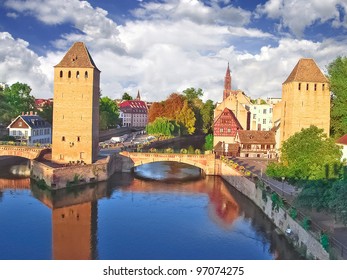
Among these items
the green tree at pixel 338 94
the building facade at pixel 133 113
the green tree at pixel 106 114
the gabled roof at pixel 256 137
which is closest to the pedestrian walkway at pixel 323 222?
the green tree at pixel 338 94

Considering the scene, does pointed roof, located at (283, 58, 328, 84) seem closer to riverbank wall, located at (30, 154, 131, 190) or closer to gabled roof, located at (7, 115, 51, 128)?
riverbank wall, located at (30, 154, 131, 190)

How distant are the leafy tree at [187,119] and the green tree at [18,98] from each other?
26.2m

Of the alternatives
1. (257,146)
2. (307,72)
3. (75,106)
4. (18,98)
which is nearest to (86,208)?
(75,106)

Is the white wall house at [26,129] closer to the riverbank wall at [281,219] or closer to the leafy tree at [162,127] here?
the leafy tree at [162,127]

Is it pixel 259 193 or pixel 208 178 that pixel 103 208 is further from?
pixel 208 178

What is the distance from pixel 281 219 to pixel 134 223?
9.19 metres

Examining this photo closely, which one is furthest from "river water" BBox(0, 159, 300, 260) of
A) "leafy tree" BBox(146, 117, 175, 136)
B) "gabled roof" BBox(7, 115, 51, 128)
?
"leafy tree" BBox(146, 117, 175, 136)

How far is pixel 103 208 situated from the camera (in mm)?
32125

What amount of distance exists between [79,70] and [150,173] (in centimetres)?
1393

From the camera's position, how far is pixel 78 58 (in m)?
41.4

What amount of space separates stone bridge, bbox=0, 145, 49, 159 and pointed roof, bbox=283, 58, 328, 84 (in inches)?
1029

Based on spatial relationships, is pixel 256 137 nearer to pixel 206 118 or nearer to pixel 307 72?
pixel 307 72

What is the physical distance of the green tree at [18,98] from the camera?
66.3 metres

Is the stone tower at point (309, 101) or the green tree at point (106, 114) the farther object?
the green tree at point (106, 114)
